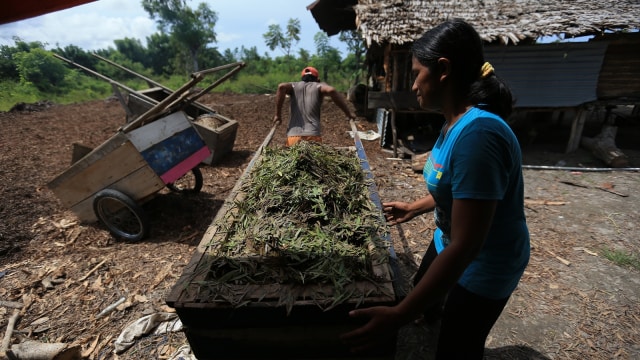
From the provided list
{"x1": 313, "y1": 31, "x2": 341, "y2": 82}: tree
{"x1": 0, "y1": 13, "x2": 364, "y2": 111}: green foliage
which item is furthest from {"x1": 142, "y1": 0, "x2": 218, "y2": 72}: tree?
{"x1": 313, "y1": 31, "x2": 341, "y2": 82}: tree

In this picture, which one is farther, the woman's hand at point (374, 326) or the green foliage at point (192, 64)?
the green foliage at point (192, 64)

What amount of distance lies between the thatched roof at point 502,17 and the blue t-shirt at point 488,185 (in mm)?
6995

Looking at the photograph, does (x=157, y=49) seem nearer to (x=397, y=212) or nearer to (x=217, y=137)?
(x=217, y=137)

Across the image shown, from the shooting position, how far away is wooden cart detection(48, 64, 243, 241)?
3.68m

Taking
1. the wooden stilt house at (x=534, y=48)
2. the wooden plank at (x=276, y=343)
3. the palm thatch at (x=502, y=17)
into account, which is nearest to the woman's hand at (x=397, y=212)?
the wooden plank at (x=276, y=343)

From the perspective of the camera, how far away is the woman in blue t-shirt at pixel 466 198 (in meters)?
1.07

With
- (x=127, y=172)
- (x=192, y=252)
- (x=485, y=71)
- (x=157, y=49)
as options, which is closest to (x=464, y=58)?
(x=485, y=71)

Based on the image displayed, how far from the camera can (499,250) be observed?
1.39 m

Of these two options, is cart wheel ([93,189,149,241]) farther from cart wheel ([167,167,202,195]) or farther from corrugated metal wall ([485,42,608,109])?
corrugated metal wall ([485,42,608,109])

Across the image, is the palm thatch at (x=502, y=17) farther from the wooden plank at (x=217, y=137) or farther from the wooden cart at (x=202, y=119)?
the wooden cart at (x=202, y=119)

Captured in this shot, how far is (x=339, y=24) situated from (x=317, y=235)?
1245cm

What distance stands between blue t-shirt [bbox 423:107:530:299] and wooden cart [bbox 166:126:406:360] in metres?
0.44

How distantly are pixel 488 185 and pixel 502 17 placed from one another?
9.08m

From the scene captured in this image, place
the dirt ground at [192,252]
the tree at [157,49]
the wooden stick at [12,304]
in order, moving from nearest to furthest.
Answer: the dirt ground at [192,252]
the wooden stick at [12,304]
the tree at [157,49]
